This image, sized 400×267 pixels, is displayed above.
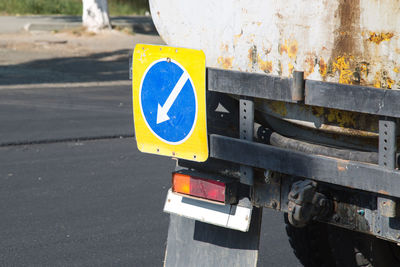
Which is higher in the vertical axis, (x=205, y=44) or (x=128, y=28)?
(x=205, y=44)

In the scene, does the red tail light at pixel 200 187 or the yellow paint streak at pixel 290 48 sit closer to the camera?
the yellow paint streak at pixel 290 48

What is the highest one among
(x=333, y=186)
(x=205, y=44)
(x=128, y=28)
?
(x=205, y=44)

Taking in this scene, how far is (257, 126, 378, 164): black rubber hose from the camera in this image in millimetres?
2855

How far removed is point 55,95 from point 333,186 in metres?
10.2

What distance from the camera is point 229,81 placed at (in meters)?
3.07

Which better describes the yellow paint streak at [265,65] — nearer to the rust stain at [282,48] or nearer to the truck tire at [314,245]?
the rust stain at [282,48]

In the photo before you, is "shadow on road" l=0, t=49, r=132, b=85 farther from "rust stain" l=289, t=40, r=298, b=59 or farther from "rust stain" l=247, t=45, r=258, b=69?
"rust stain" l=289, t=40, r=298, b=59

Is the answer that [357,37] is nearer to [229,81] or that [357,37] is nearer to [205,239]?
[229,81]

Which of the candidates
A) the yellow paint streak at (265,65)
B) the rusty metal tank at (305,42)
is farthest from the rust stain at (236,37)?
the yellow paint streak at (265,65)

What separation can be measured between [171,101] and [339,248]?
46.3 inches

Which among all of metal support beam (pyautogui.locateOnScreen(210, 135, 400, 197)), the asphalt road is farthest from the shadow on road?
metal support beam (pyautogui.locateOnScreen(210, 135, 400, 197))

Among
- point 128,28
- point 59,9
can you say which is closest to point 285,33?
point 128,28

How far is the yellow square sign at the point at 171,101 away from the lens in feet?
10.3

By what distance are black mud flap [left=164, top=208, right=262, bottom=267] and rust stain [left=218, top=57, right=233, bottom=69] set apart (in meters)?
0.73
